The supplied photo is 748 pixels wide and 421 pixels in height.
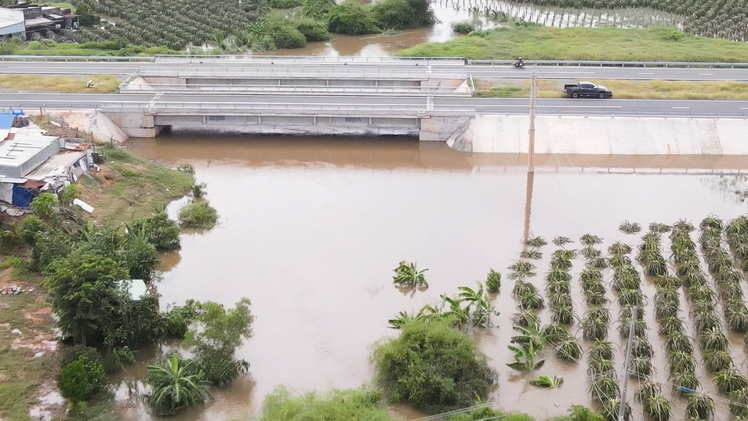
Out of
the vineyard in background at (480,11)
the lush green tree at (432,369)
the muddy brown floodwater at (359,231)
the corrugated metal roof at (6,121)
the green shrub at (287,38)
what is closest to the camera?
the lush green tree at (432,369)

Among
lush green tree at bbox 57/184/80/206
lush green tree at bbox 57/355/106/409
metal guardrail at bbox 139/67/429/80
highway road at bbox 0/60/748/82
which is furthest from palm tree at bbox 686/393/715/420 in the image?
highway road at bbox 0/60/748/82

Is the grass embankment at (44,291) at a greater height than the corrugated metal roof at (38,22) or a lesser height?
lesser

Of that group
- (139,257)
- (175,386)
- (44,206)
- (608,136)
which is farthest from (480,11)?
(175,386)

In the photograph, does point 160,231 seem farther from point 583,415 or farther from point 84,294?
point 583,415

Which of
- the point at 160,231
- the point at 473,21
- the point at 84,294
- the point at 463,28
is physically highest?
the point at 473,21

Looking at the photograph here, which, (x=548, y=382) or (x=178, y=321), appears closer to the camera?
(x=548, y=382)

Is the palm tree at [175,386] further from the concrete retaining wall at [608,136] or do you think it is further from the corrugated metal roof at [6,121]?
the concrete retaining wall at [608,136]

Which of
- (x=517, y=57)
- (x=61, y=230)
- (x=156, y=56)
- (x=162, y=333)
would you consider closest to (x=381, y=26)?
(x=517, y=57)

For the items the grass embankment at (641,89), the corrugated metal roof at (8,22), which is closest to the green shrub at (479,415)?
the grass embankment at (641,89)
